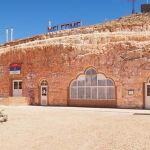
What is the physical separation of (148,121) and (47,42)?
16.7 metres

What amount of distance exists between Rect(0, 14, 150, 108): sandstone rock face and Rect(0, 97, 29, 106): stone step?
0.63 meters

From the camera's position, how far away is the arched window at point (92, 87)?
1129 inches

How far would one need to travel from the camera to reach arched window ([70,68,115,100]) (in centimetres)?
2869

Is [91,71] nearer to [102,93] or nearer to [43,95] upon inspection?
Result: [102,93]

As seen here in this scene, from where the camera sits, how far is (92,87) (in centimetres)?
2947

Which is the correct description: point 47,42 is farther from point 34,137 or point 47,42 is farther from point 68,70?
point 34,137

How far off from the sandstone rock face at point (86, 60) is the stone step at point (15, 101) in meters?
0.63

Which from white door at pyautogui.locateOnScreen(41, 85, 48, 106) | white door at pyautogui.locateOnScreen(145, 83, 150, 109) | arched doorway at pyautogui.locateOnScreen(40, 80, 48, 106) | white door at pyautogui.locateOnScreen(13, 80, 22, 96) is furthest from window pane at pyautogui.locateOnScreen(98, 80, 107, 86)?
white door at pyautogui.locateOnScreen(13, 80, 22, 96)

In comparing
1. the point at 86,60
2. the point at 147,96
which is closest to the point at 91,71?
the point at 86,60

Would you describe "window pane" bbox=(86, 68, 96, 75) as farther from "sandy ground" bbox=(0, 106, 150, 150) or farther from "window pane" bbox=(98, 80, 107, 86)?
"sandy ground" bbox=(0, 106, 150, 150)

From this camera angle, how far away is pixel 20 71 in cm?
3325

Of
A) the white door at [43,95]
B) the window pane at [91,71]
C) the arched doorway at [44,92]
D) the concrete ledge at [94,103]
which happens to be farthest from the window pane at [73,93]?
the white door at [43,95]

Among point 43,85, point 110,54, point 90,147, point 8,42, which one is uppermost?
point 8,42

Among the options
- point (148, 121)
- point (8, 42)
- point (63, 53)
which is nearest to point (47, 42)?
point (63, 53)
